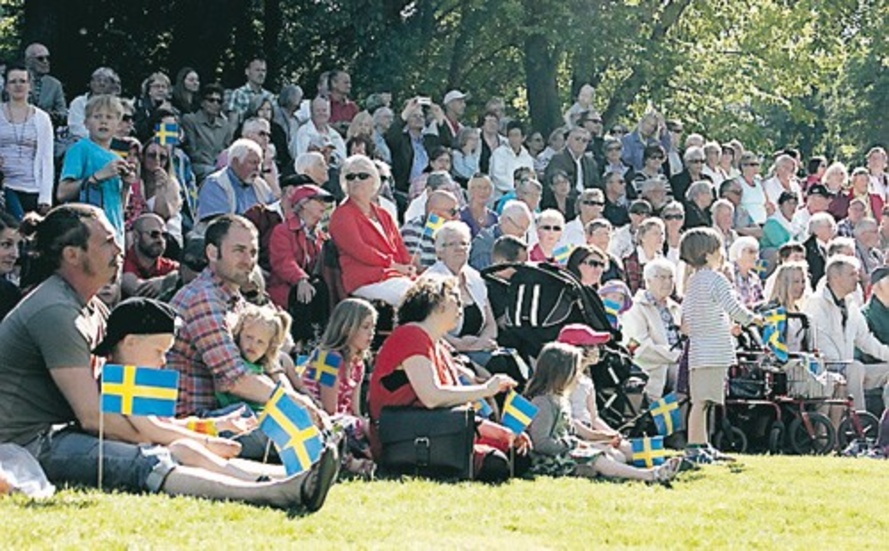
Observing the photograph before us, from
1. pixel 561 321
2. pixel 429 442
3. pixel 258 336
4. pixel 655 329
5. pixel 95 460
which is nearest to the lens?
pixel 95 460

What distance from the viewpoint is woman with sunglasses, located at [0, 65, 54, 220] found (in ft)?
41.5

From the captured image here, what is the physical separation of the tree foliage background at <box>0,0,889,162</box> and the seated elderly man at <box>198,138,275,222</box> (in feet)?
25.1

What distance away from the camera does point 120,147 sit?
1289cm

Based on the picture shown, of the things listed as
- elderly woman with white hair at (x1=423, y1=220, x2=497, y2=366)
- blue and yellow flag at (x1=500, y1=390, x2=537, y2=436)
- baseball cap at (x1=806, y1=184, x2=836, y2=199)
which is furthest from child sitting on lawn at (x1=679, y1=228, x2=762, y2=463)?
baseball cap at (x1=806, y1=184, x2=836, y2=199)

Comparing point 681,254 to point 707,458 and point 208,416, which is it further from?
point 208,416

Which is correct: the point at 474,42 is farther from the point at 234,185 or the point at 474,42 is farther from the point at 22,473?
the point at 22,473

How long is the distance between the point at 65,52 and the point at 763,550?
14.6 metres

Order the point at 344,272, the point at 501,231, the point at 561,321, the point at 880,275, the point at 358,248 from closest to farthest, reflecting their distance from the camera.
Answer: the point at 358,248 → the point at 344,272 → the point at 561,321 → the point at 501,231 → the point at 880,275

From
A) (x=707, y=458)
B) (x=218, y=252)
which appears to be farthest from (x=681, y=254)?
(x=218, y=252)

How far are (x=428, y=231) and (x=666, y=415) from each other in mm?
2963

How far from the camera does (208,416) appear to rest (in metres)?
9.40

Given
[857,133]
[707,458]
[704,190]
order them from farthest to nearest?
[857,133]
[704,190]
[707,458]

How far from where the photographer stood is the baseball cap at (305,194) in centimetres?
A: 1254

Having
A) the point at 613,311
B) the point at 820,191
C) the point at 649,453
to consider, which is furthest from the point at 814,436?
the point at 820,191
